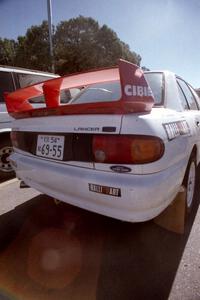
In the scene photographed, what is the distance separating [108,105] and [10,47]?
3794cm

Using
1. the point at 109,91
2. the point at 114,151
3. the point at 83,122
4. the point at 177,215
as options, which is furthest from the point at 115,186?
the point at 109,91

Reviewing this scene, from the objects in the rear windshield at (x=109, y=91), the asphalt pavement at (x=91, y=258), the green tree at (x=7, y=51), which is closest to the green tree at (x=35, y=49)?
the green tree at (x=7, y=51)

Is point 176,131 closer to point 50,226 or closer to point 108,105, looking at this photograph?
point 108,105

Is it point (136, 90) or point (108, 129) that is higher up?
point (136, 90)

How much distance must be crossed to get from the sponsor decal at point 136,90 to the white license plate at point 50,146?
0.66 meters

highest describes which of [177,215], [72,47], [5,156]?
[72,47]

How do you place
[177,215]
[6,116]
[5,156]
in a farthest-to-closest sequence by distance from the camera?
[5,156], [6,116], [177,215]

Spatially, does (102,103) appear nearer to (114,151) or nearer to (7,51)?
(114,151)

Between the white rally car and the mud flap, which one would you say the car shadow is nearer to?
the mud flap

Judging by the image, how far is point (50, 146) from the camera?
2.34 metres

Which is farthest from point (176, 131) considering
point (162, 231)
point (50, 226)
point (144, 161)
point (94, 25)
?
point (94, 25)

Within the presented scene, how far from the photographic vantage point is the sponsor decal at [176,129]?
2093 millimetres

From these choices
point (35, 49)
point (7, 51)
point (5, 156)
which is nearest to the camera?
point (5, 156)

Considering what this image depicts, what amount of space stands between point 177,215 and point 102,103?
1.42 meters
